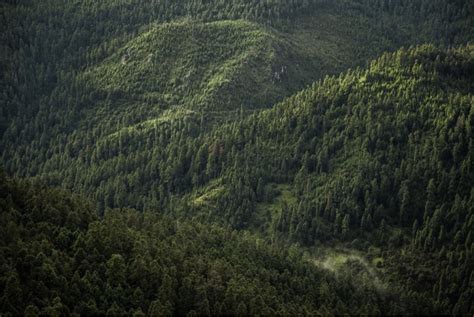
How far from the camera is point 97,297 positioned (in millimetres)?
160875

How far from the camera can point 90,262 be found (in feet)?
572

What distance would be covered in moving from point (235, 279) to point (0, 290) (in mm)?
69920

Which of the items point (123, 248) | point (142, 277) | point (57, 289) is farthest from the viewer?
point (123, 248)

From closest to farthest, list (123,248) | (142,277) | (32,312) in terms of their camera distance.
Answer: (32,312), (142,277), (123,248)

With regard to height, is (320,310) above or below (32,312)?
below

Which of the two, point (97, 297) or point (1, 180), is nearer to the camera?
point (97, 297)

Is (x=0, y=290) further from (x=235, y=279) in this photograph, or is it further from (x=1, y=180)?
(x=235, y=279)

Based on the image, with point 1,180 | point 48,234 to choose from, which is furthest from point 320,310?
point 1,180

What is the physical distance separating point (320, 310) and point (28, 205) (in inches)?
3681

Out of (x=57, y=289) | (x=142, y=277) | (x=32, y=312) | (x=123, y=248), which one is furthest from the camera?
(x=123, y=248)

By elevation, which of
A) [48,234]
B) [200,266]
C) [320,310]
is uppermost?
[48,234]

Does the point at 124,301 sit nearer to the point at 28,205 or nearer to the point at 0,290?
the point at 0,290

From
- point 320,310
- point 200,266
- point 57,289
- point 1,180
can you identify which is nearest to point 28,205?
point 1,180

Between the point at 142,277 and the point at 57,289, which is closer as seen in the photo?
the point at 57,289
